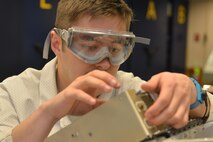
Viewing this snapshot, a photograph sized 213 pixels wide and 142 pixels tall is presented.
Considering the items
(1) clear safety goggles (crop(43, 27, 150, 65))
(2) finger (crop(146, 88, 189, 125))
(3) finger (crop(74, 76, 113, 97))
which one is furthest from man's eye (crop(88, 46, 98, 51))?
(2) finger (crop(146, 88, 189, 125))

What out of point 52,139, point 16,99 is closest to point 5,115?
point 16,99

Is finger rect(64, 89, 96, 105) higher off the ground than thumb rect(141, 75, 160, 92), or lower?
lower

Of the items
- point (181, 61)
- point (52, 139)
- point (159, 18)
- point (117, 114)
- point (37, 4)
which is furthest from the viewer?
point (181, 61)

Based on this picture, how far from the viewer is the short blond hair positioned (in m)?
0.98

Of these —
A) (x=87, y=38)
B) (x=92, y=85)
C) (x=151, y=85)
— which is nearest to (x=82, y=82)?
(x=92, y=85)

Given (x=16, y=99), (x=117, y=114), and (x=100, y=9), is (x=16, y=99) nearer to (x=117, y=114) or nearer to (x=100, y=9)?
(x=100, y=9)

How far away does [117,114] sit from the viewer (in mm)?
581

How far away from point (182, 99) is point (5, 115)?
0.64 metres

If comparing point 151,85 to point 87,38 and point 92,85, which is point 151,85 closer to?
point 92,85

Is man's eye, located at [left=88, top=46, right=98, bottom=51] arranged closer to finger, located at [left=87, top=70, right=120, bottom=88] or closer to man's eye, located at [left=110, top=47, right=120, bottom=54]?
man's eye, located at [left=110, top=47, right=120, bottom=54]

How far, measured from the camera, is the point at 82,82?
2.18ft

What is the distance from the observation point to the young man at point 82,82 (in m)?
0.63

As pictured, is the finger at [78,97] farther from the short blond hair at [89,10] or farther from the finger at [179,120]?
the short blond hair at [89,10]

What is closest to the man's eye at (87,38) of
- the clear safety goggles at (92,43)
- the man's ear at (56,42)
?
the clear safety goggles at (92,43)
